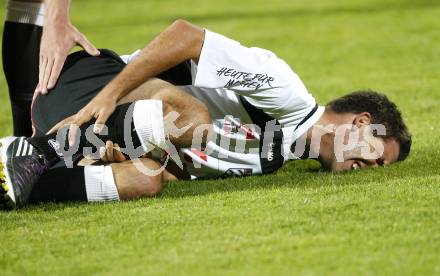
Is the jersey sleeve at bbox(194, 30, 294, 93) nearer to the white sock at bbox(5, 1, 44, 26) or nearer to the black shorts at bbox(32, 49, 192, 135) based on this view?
the black shorts at bbox(32, 49, 192, 135)

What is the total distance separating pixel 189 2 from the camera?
15141 mm

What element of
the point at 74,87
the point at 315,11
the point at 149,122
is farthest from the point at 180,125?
the point at 315,11

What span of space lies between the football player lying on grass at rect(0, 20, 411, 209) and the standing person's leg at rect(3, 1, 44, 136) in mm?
343

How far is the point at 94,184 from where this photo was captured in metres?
4.46

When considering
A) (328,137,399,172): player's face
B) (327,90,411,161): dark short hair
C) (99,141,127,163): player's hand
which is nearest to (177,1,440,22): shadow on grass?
(327,90,411,161): dark short hair

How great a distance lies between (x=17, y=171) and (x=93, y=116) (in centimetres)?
47

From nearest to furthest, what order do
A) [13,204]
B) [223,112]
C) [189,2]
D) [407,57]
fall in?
1. [13,204]
2. [223,112]
3. [407,57]
4. [189,2]

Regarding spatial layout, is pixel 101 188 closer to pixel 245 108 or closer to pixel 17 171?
pixel 17 171

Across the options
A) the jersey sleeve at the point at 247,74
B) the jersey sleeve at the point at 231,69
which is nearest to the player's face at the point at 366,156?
the jersey sleeve at the point at 247,74

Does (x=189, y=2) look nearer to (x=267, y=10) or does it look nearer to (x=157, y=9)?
(x=157, y=9)

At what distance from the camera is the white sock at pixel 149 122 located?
14.7ft

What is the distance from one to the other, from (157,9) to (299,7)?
219 centimetres

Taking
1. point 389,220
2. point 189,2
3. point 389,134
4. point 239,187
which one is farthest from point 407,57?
point 189,2

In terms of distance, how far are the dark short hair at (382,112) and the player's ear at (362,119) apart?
0.02 m
